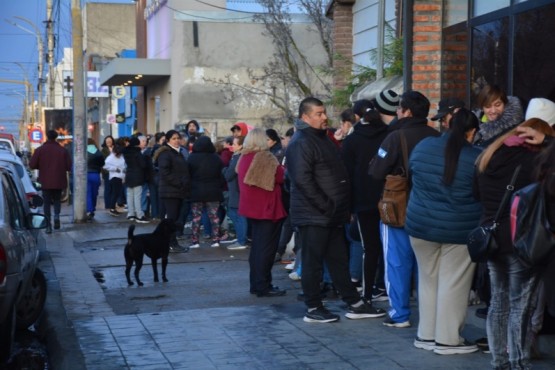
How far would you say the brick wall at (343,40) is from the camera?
18219mm

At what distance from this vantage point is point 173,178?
15234 mm

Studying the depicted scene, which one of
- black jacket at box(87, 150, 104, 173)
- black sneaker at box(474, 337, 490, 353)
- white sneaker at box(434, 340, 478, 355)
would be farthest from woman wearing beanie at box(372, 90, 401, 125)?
black jacket at box(87, 150, 104, 173)

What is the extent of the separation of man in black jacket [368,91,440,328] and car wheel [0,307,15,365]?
319 centimetres

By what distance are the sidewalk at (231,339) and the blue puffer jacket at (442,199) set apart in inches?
37.2

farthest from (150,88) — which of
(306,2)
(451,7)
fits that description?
(451,7)

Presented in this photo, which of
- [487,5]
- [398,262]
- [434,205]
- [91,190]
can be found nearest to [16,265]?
[398,262]

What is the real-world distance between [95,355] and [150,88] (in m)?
31.2

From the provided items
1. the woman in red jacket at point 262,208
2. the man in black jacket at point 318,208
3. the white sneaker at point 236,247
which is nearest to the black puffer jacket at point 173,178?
the white sneaker at point 236,247

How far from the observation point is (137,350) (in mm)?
7871

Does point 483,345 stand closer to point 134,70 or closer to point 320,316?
point 320,316

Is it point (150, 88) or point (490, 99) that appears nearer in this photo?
point (490, 99)

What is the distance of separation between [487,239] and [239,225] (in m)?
9.45

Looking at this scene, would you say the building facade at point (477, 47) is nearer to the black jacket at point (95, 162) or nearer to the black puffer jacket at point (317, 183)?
the black puffer jacket at point (317, 183)

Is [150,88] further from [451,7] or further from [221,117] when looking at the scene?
[451,7]
